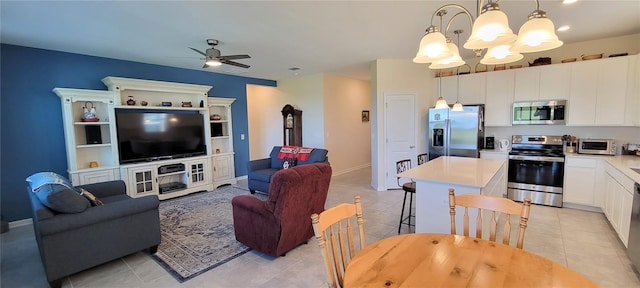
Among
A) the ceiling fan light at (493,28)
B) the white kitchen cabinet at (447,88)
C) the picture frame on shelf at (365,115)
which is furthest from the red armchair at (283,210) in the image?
the picture frame on shelf at (365,115)

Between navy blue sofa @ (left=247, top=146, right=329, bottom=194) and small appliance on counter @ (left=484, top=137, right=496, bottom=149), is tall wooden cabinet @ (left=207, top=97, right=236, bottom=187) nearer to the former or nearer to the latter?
navy blue sofa @ (left=247, top=146, right=329, bottom=194)

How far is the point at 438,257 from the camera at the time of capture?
4.58 feet

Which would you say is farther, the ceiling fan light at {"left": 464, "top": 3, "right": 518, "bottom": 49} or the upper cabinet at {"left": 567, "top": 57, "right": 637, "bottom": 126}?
the upper cabinet at {"left": 567, "top": 57, "right": 637, "bottom": 126}

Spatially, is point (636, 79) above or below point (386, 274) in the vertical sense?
above

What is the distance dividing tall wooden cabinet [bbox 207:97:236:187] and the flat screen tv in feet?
1.28

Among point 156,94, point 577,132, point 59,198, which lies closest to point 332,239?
point 59,198

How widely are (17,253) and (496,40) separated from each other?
5.03m

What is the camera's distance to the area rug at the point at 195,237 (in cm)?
283

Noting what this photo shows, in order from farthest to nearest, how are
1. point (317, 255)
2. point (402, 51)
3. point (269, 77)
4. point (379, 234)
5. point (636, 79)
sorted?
point (269, 77) → point (402, 51) → point (636, 79) → point (379, 234) → point (317, 255)

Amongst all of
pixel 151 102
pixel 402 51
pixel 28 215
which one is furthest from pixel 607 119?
pixel 28 215

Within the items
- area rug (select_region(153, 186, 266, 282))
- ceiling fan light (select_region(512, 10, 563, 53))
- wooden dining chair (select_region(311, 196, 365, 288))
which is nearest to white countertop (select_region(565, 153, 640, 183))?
ceiling fan light (select_region(512, 10, 563, 53))

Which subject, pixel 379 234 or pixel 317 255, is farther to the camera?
pixel 379 234

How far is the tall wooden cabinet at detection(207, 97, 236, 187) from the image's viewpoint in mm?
5973

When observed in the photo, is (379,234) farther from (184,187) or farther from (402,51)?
(184,187)
